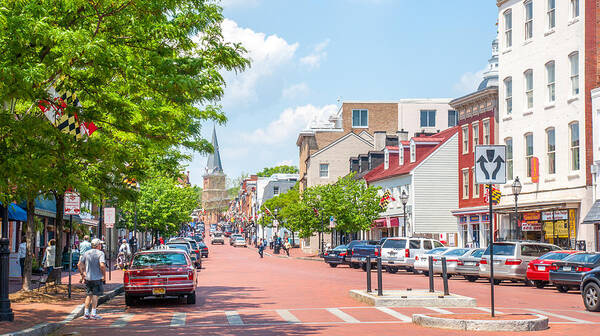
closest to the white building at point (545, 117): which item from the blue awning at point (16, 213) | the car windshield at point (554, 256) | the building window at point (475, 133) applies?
the building window at point (475, 133)

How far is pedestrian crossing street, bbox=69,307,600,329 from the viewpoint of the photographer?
1609cm

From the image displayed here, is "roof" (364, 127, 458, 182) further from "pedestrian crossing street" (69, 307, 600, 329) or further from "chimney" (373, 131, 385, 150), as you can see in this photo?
"pedestrian crossing street" (69, 307, 600, 329)

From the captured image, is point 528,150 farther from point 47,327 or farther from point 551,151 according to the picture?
point 47,327

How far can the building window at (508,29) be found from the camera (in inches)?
1847

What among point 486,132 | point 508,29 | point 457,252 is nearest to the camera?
point 457,252

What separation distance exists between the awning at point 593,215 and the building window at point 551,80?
736cm

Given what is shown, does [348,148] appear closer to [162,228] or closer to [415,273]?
[162,228]

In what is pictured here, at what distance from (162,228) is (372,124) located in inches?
1302

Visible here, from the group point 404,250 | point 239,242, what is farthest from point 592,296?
point 239,242

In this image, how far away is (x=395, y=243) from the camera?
4041 centimetres

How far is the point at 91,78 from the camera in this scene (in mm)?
14070

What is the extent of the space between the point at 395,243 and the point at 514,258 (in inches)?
430

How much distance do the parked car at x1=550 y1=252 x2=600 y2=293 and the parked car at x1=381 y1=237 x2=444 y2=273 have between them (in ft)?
42.8

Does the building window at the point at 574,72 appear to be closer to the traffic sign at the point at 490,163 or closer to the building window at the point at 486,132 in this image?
the building window at the point at 486,132
